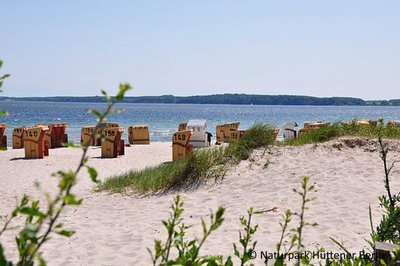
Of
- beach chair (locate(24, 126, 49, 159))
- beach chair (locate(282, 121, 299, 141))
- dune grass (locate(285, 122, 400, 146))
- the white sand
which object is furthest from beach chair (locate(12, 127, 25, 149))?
dune grass (locate(285, 122, 400, 146))

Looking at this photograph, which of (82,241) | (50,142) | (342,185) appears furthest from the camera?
(50,142)

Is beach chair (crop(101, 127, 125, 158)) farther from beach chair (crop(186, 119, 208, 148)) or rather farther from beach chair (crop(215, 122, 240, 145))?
beach chair (crop(215, 122, 240, 145))

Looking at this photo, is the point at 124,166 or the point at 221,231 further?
the point at 124,166

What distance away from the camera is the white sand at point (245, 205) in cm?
564

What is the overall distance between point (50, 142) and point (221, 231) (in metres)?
16.0

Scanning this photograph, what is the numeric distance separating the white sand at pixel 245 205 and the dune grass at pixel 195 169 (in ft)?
0.91

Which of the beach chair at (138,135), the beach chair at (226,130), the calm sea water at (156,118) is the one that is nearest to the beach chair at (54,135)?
the calm sea water at (156,118)

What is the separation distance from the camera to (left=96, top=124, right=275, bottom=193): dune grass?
9211 mm

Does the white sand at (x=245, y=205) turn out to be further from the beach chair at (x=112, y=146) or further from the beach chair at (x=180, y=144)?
the beach chair at (x=112, y=146)

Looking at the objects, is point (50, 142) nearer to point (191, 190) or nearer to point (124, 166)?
point (124, 166)

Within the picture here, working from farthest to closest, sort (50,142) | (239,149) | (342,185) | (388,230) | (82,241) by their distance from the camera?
(50,142) < (239,149) < (342,185) < (82,241) < (388,230)

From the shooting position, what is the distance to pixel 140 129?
2411 centimetres

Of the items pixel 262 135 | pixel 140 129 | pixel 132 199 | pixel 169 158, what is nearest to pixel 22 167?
pixel 169 158

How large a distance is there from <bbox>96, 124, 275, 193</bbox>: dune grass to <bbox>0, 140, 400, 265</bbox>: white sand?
277mm
